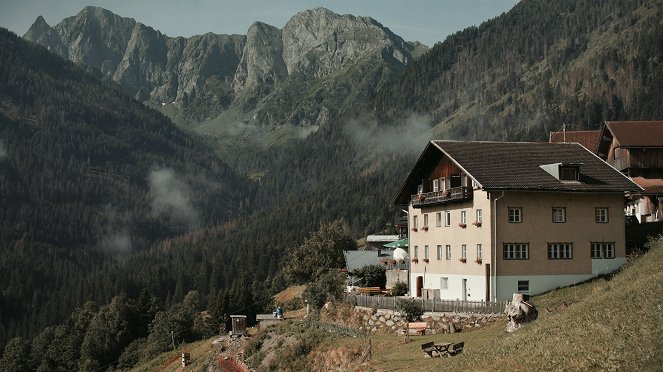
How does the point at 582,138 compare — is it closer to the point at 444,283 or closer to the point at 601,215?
the point at 601,215

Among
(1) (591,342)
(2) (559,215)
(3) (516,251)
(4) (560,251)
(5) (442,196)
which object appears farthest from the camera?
(5) (442,196)

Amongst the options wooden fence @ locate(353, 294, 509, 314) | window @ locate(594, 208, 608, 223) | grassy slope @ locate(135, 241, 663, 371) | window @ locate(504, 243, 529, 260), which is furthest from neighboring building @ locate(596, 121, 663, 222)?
grassy slope @ locate(135, 241, 663, 371)

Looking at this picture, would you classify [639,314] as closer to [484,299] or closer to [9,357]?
[484,299]

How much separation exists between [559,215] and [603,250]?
14.1 ft

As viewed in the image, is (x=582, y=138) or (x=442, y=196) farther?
(x=582, y=138)

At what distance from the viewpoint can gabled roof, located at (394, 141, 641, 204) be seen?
59.1 metres

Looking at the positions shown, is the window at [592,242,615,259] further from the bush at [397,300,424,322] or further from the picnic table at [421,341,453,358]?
the picnic table at [421,341,453,358]

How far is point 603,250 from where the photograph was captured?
60500 millimetres

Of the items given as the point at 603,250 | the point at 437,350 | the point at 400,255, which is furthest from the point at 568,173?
the point at 437,350

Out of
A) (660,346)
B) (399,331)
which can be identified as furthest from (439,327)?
(660,346)

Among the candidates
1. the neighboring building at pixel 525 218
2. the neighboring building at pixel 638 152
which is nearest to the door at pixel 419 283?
the neighboring building at pixel 525 218

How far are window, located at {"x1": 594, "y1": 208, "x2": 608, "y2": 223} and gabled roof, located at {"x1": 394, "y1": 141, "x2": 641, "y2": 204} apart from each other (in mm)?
1730

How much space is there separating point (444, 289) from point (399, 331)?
39.1 ft

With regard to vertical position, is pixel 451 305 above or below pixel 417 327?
above
